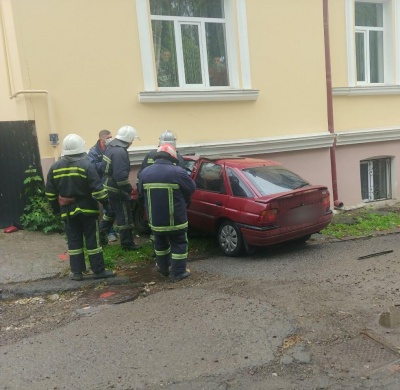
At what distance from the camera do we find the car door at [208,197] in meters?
6.46

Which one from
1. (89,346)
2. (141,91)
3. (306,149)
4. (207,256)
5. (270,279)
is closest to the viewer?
(89,346)

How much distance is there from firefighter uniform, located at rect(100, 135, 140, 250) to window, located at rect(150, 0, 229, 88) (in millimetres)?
2518

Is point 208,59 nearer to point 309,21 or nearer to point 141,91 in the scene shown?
point 141,91

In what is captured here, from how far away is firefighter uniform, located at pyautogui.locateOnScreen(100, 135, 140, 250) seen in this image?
6.24 m

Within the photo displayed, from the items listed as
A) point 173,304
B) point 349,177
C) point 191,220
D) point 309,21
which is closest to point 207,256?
point 191,220

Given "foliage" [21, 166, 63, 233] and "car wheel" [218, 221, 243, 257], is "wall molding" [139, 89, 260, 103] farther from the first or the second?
"car wheel" [218, 221, 243, 257]

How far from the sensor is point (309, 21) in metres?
9.20

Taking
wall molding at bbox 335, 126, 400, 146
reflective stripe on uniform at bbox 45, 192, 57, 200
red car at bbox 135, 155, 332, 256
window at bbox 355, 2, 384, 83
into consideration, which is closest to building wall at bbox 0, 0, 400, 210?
wall molding at bbox 335, 126, 400, 146

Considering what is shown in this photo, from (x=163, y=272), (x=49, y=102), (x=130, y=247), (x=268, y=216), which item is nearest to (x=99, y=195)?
(x=163, y=272)

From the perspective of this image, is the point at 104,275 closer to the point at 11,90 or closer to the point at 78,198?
the point at 78,198

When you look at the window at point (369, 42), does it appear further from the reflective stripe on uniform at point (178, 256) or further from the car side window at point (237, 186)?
the reflective stripe on uniform at point (178, 256)

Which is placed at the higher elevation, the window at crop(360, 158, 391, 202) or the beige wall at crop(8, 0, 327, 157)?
the beige wall at crop(8, 0, 327, 157)

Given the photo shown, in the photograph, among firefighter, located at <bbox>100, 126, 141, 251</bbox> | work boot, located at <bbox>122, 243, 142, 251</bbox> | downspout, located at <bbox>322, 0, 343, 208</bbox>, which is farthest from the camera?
downspout, located at <bbox>322, 0, 343, 208</bbox>

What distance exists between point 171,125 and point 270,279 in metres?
3.90
